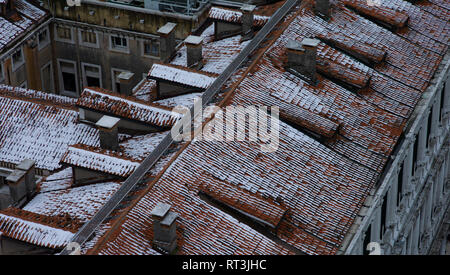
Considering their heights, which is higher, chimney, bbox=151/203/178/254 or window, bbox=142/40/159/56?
chimney, bbox=151/203/178/254

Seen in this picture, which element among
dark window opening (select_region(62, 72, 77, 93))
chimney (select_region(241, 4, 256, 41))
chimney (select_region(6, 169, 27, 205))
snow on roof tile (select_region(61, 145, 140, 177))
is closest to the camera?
chimney (select_region(6, 169, 27, 205))

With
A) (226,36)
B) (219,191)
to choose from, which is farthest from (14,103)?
(219,191)

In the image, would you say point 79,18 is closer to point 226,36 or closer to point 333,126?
point 226,36

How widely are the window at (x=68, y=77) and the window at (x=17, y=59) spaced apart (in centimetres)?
587

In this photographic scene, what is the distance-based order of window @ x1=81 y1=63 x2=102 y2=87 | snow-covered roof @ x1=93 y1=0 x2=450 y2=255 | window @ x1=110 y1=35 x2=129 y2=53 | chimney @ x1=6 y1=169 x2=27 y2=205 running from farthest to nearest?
window @ x1=81 y1=63 x2=102 y2=87, window @ x1=110 y1=35 x2=129 y2=53, chimney @ x1=6 y1=169 x2=27 y2=205, snow-covered roof @ x1=93 y1=0 x2=450 y2=255

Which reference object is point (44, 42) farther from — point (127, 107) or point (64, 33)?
point (127, 107)

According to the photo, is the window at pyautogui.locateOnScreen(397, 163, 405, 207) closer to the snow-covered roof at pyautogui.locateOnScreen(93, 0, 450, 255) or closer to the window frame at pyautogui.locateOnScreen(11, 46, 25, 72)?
the snow-covered roof at pyautogui.locateOnScreen(93, 0, 450, 255)

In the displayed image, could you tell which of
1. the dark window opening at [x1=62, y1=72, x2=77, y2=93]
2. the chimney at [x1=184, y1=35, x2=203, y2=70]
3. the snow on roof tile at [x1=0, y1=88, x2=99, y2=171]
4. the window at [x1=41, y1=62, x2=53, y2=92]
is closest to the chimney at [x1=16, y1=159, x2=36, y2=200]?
the snow on roof tile at [x1=0, y1=88, x2=99, y2=171]

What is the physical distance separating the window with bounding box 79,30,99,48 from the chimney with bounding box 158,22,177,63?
51.7 feet

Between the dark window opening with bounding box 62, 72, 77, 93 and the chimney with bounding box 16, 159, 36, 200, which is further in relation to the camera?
the dark window opening with bounding box 62, 72, 77, 93

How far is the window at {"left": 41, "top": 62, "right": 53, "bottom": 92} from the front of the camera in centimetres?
8006

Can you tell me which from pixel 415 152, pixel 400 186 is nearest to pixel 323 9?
pixel 415 152

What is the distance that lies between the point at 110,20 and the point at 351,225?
37837 mm

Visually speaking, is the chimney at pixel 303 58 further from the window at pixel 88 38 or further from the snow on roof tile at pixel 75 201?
the window at pixel 88 38
